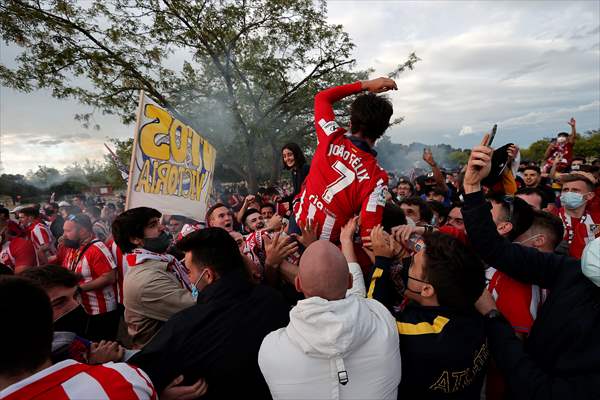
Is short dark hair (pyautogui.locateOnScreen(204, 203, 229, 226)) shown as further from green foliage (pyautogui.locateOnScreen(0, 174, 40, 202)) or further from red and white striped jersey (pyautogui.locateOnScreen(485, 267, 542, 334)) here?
green foliage (pyautogui.locateOnScreen(0, 174, 40, 202))

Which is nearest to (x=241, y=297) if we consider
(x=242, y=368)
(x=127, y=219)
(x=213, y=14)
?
(x=242, y=368)

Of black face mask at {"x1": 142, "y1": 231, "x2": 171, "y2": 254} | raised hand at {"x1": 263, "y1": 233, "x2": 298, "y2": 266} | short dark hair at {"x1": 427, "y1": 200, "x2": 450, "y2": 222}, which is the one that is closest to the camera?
raised hand at {"x1": 263, "y1": 233, "x2": 298, "y2": 266}

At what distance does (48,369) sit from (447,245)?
181 centimetres

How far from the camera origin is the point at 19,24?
9484 millimetres

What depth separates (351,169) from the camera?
244cm

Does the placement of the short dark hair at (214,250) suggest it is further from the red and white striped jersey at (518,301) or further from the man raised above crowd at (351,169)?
the red and white striped jersey at (518,301)

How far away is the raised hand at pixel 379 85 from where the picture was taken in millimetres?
2447

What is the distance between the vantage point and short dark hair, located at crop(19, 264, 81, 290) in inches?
80.4

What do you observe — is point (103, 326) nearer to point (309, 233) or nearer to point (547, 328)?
point (309, 233)

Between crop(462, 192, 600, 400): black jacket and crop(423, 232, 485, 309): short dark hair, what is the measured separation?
24 centimetres

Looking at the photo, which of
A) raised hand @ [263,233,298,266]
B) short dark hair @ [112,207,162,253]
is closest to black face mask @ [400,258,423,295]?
raised hand @ [263,233,298,266]

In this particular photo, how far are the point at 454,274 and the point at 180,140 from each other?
371cm

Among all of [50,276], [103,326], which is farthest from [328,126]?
[103,326]

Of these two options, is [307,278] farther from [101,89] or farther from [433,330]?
[101,89]
